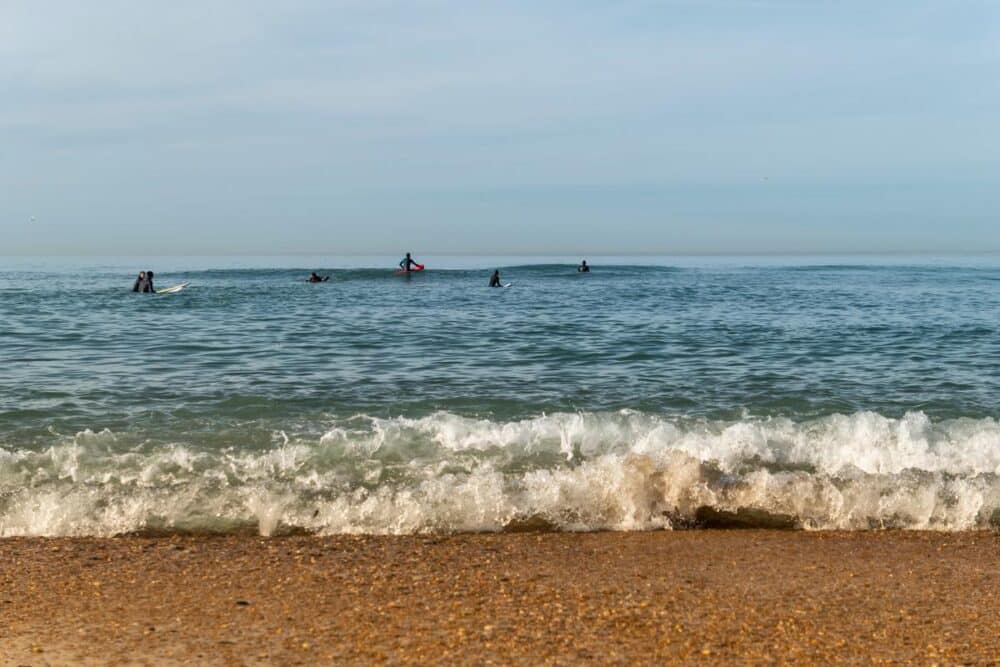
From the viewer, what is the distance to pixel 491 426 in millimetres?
9500

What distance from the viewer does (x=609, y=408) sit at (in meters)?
11.1

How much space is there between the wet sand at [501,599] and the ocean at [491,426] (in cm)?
55

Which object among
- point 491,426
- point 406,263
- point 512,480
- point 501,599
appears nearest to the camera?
point 501,599

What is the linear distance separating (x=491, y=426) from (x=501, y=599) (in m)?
4.55

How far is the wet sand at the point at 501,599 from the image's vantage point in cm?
427

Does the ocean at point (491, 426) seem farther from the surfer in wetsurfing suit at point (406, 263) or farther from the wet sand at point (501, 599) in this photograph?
the surfer in wetsurfing suit at point (406, 263)

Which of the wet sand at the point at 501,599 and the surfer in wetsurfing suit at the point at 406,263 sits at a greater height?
the surfer in wetsurfing suit at the point at 406,263

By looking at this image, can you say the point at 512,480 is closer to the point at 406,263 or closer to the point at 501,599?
the point at 501,599

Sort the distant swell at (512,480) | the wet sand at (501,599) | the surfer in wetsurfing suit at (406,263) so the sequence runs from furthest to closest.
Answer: the surfer in wetsurfing suit at (406,263), the distant swell at (512,480), the wet sand at (501,599)

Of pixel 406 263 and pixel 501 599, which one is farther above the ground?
pixel 406 263

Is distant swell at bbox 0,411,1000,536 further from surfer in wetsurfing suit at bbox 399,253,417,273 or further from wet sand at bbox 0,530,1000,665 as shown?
surfer in wetsurfing suit at bbox 399,253,417,273

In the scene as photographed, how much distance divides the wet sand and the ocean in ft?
1.82

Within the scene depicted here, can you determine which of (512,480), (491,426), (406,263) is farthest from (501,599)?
(406,263)

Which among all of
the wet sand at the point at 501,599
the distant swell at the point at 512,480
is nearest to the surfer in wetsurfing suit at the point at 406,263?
the distant swell at the point at 512,480
